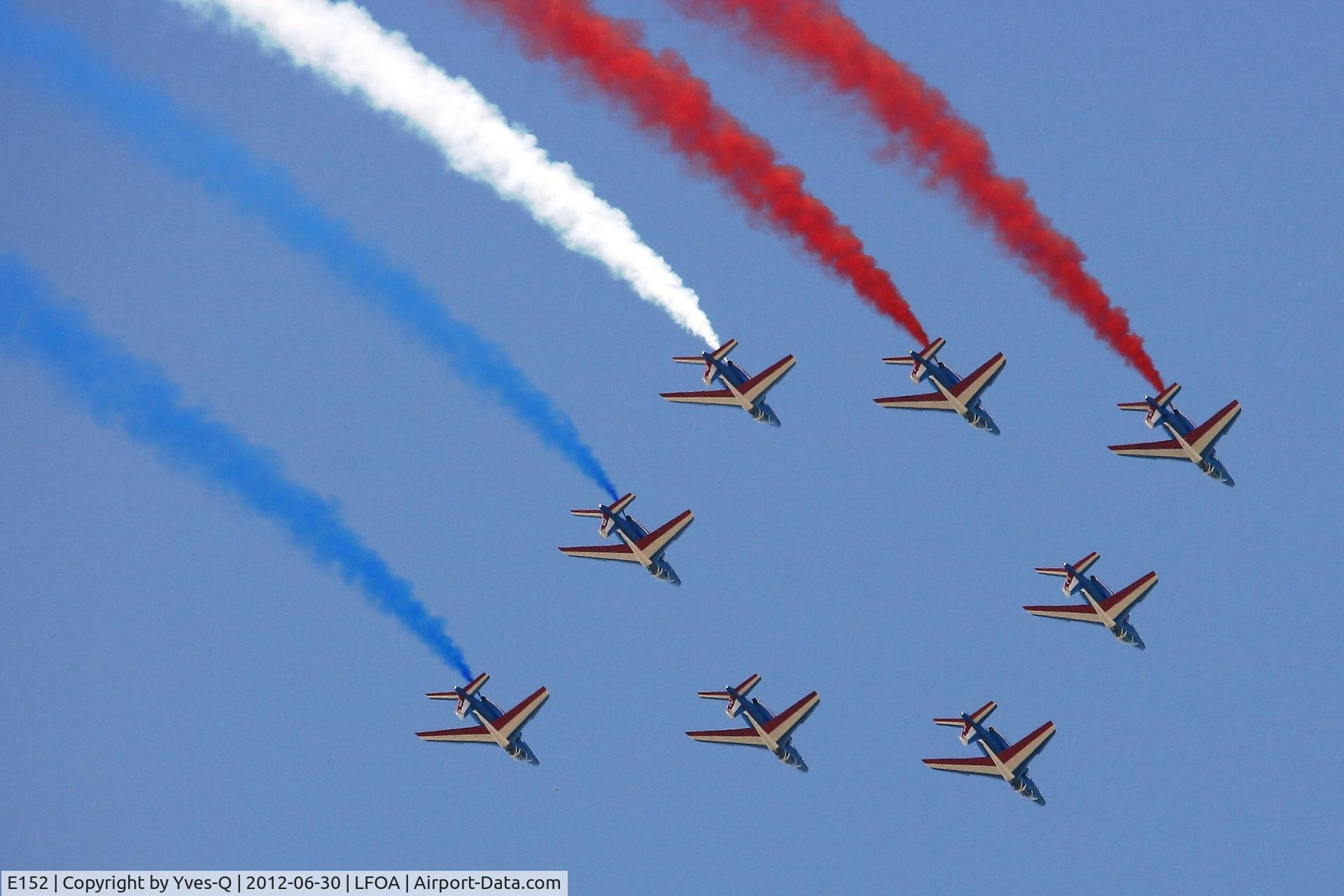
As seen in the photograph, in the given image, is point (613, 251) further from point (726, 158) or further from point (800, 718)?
point (800, 718)

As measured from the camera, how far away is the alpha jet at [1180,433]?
251 feet

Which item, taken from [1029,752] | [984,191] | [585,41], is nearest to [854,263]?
[984,191]

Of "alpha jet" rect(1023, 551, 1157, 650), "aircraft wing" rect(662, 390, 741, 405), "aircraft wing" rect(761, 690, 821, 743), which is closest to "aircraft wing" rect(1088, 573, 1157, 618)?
"alpha jet" rect(1023, 551, 1157, 650)

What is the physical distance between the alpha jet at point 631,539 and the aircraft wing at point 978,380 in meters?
7.93

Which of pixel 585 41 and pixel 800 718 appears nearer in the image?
pixel 585 41

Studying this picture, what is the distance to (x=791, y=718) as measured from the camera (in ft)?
259

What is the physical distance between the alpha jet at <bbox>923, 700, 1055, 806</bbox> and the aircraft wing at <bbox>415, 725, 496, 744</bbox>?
12335 mm

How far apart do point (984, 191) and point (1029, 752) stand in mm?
16028

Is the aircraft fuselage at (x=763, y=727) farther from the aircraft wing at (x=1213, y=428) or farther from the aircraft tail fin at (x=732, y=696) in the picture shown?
the aircraft wing at (x=1213, y=428)

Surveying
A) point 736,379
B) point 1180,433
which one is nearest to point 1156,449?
point 1180,433

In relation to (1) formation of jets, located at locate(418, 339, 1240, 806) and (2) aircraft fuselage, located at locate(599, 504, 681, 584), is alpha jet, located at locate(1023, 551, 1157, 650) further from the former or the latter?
(2) aircraft fuselage, located at locate(599, 504, 681, 584)

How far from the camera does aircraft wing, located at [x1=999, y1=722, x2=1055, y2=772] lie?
79.4m

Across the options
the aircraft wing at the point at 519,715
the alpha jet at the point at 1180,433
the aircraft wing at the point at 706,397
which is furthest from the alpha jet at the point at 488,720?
the alpha jet at the point at 1180,433

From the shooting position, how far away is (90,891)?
3022 inches
